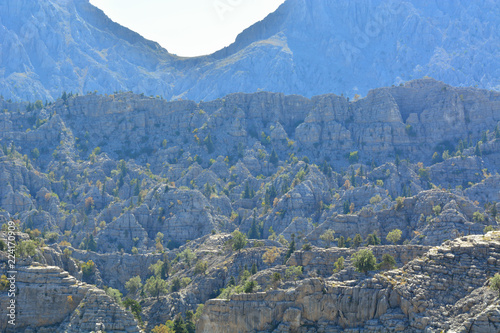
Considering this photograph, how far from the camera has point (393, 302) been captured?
138125mm

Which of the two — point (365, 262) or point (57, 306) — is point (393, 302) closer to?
point (365, 262)

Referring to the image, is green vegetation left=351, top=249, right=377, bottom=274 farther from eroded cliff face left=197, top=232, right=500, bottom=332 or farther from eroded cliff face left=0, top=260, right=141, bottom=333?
eroded cliff face left=0, top=260, right=141, bottom=333

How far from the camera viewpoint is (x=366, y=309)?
139750 millimetres

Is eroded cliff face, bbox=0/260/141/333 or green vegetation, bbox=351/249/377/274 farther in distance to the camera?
green vegetation, bbox=351/249/377/274

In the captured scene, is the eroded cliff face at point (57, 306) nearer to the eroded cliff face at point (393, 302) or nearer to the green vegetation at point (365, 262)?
the eroded cliff face at point (393, 302)

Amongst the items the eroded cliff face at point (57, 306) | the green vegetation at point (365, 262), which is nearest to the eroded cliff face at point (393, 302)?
the green vegetation at point (365, 262)

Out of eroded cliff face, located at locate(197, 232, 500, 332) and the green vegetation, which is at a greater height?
the green vegetation

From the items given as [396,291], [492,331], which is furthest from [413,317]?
[492,331]

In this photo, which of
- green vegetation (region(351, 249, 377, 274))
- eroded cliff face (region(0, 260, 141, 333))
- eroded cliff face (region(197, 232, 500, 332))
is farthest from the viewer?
green vegetation (region(351, 249, 377, 274))

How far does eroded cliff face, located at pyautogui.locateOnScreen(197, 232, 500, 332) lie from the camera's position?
12738 centimetres

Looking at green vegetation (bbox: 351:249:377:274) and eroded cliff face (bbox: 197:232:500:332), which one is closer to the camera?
eroded cliff face (bbox: 197:232:500:332)

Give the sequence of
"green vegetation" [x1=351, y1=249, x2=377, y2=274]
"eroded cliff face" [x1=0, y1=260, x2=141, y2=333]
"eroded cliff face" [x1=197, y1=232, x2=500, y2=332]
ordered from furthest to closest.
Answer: "green vegetation" [x1=351, y1=249, x2=377, y2=274]
"eroded cliff face" [x1=0, y1=260, x2=141, y2=333]
"eroded cliff face" [x1=197, y1=232, x2=500, y2=332]

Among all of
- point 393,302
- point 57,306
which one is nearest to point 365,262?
point 393,302

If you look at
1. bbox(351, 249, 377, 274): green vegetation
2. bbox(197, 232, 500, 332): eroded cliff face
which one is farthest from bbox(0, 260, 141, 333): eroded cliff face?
bbox(351, 249, 377, 274): green vegetation
